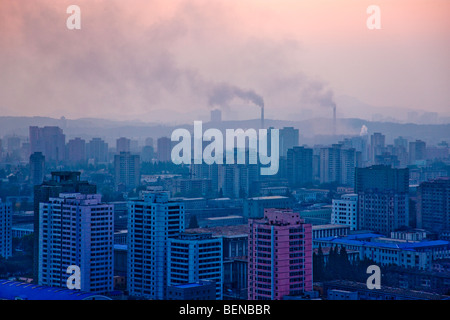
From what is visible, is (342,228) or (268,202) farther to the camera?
(268,202)

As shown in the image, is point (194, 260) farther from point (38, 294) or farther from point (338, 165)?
point (338, 165)

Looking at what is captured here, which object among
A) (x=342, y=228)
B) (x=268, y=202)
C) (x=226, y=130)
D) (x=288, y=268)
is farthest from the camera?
(x=268, y=202)

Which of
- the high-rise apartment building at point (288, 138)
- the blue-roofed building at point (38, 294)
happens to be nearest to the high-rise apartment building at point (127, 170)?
the high-rise apartment building at point (288, 138)

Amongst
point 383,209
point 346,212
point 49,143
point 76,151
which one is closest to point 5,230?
point 49,143

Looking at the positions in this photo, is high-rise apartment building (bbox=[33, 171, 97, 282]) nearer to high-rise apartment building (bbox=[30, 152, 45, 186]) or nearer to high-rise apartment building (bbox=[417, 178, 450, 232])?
high-rise apartment building (bbox=[30, 152, 45, 186])
